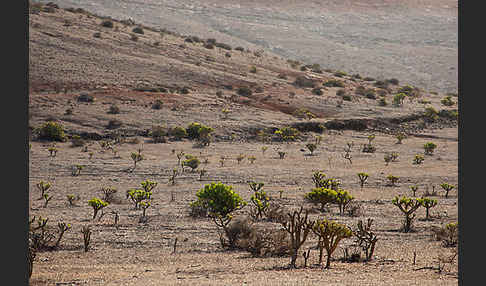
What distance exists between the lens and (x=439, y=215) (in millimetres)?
14578

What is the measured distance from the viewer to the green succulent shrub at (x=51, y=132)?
28391mm

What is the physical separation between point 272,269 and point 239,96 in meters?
32.8

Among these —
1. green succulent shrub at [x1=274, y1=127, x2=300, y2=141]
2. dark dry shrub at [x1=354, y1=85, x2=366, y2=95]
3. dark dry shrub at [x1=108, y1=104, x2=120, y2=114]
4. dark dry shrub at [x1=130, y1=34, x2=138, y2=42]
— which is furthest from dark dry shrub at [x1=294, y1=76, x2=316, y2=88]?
dark dry shrub at [x1=108, y1=104, x2=120, y2=114]

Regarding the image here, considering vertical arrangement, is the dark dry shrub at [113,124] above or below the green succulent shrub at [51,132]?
above

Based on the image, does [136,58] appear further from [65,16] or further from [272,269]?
[272,269]

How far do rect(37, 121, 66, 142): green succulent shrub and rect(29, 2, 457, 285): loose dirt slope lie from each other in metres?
0.70

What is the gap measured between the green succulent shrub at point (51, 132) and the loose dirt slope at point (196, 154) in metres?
0.70

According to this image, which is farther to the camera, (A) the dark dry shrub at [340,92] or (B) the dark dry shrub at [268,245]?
(A) the dark dry shrub at [340,92]

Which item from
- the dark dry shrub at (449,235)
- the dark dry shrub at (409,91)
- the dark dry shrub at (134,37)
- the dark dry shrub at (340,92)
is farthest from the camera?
the dark dry shrub at (134,37)

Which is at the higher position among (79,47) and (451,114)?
(79,47)

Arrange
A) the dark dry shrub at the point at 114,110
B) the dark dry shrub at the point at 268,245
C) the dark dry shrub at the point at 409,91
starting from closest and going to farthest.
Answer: the dark dry shrub at the point at 268,245, the dark dry shrub at the point at 114,110, the dark dry shrub at the point at 409,91

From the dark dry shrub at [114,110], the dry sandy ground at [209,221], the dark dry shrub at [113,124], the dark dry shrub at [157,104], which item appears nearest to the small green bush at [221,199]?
the dry sandy ground at [209,221]

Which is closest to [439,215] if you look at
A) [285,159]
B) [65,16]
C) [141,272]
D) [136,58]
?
[141,272]

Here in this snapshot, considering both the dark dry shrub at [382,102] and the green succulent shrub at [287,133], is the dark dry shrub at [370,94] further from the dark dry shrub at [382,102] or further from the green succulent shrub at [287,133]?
the green succulent shrub at [287,133]
